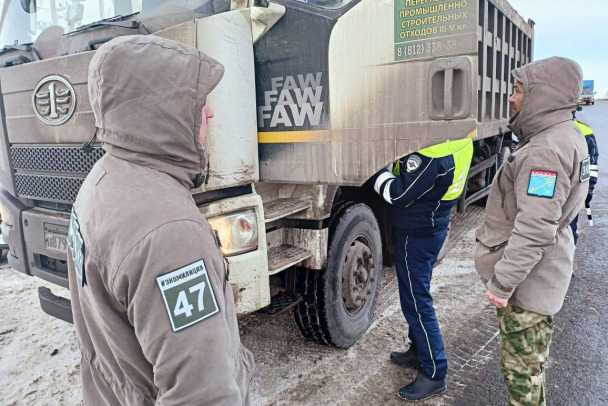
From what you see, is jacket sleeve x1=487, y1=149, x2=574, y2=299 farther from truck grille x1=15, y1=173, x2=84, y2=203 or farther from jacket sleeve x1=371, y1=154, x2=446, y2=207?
truck grille x1=15, y1=173, x2=84, y2=203

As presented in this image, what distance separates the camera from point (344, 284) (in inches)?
127

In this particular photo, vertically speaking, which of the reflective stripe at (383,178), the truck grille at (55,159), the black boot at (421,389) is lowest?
the black boot at (421,389)

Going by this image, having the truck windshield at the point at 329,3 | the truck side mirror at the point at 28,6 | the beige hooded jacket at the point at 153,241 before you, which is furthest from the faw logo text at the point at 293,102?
the truck side mirror at the point at 28,6

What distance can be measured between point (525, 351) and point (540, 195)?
773 millimetres

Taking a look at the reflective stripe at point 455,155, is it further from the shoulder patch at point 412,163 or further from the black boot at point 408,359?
the black boot at point 408,359

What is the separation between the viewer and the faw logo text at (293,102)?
254 centimetres

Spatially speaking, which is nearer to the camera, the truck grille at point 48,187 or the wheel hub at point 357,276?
the truck grille at point 48,187

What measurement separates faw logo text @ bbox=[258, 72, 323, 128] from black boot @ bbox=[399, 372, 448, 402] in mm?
1629

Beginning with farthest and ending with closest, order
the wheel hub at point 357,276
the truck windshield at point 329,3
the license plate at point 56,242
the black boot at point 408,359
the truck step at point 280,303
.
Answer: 1. the wheel hub at point 357,276
2. the black boot at point 408,359
3. the truck step at point 280,303
4. the license plate at point 56,242
5. the truck windshield at point 329,3

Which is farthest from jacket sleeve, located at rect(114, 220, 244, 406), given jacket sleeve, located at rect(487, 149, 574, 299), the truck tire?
the truck tire

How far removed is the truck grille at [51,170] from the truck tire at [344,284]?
4.71 feet

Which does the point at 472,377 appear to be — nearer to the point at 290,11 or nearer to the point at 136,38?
the point at 290,11

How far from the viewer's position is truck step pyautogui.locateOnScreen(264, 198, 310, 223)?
264cm

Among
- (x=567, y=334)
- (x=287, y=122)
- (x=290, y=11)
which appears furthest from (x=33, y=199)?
(x=567, y=334)
